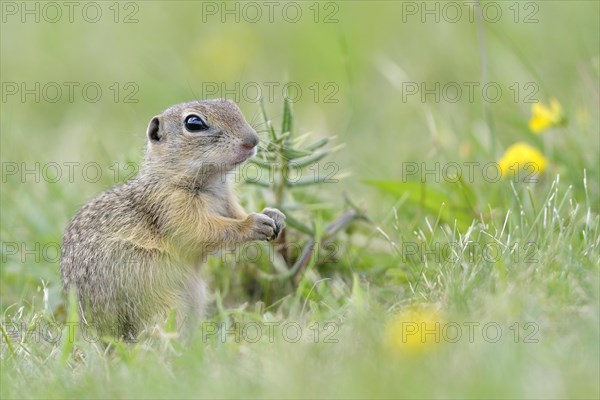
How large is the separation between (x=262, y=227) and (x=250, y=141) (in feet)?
1.44

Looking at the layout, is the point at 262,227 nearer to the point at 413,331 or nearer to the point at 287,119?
the point at 287,119

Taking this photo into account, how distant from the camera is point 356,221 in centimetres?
581

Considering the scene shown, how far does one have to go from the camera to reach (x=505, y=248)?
14.9 feet

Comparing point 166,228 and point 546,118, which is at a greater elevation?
point 546,118

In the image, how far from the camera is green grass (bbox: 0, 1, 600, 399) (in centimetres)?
351

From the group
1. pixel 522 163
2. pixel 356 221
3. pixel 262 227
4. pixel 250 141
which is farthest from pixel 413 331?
pixel 522 163

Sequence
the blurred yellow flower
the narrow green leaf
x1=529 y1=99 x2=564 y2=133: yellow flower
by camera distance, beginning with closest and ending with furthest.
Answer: the blurred yellow flower → the narrow green leaf → x1=529 y1=99 x2=564 y2=133: yellow flower

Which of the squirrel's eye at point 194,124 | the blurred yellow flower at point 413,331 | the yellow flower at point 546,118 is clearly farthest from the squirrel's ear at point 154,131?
the yellow flower at point 546,118

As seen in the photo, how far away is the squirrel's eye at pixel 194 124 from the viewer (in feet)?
16.8

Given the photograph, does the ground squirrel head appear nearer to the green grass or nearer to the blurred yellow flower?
the green grass

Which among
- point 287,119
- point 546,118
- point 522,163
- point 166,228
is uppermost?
point 287,119

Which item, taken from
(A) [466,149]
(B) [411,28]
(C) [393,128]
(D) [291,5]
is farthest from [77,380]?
(D) [291,5]

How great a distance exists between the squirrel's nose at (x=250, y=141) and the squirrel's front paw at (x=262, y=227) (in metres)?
0.35

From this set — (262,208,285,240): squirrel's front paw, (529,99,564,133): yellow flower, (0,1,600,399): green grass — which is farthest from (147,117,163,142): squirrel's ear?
(529,99,564,133): yellow flower
